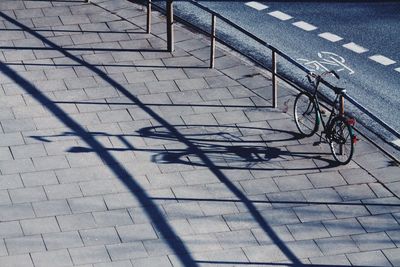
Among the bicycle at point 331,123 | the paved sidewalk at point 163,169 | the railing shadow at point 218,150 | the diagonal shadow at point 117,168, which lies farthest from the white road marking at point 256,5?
the diagonal shadow at point 117,168

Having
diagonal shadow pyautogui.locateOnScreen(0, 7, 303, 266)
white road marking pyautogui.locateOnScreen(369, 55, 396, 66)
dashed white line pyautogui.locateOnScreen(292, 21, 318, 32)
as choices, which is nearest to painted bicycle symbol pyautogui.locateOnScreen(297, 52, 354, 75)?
white road marking pyautogui.locateOnScreen(369, 55, 396, 66)

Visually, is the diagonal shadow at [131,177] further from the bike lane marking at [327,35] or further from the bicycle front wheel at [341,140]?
the bike lane marking at [327,35]

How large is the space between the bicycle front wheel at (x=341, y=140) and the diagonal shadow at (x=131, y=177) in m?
1.54

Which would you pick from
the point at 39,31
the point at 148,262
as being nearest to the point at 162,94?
the point at 39,31

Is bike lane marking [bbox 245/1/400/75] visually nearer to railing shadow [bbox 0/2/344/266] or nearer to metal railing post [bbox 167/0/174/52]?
metal railing post [bbox 167/0/174/52]

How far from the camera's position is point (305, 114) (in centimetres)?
1373

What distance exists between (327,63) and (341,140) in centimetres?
375

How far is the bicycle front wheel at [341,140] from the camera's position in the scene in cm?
1281

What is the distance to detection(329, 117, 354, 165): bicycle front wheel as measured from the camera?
42.0ft

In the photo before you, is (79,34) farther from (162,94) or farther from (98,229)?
(98,229)

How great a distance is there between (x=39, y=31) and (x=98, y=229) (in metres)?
5.65

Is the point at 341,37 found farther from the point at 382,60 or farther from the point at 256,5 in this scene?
the point at 256,5

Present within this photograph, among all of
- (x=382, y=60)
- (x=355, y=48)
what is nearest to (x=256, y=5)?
(x=355, y=48)

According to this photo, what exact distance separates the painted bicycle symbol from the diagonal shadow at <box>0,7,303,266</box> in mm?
3419
